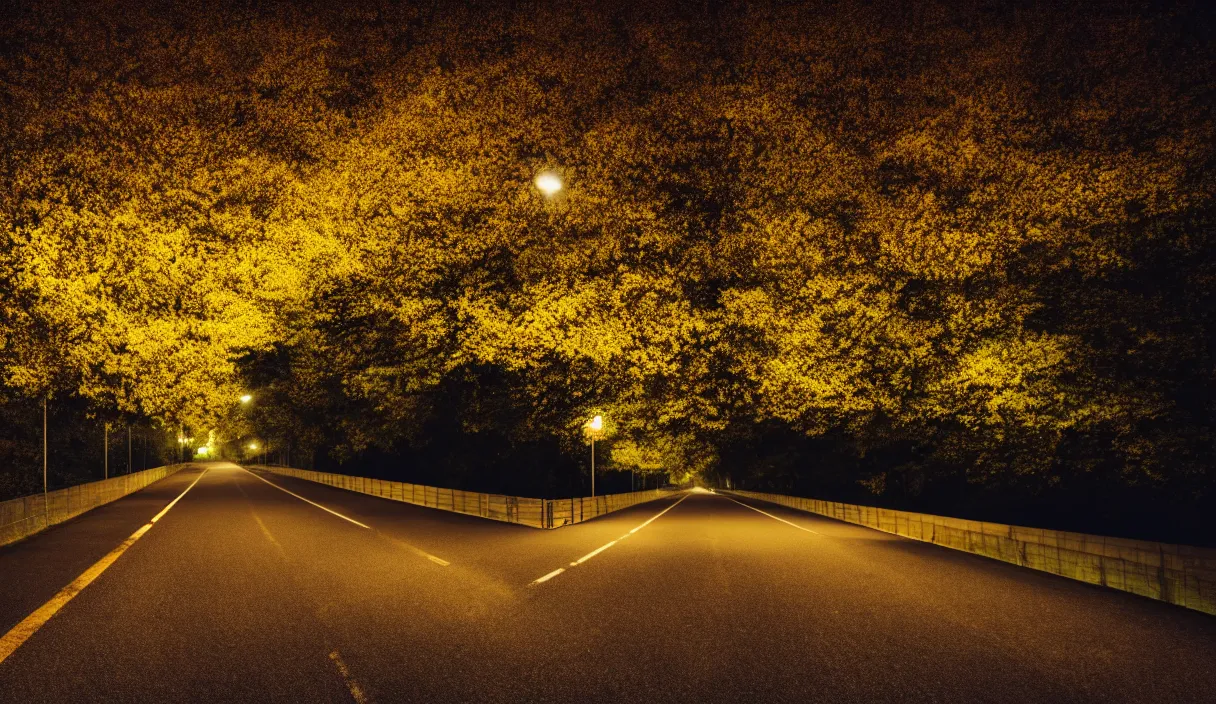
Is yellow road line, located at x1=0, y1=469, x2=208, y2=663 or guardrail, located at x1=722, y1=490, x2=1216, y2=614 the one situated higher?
yellow road line, located at x1=0, y1=469, x2=208, y2=663

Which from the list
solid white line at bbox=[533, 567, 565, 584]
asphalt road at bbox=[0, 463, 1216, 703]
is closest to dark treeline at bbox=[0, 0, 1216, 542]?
asphalt road at bbox=[0, 463, 1216, 703]

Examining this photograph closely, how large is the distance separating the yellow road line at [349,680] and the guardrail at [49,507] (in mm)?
13061

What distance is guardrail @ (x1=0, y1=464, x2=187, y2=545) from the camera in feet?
51.9

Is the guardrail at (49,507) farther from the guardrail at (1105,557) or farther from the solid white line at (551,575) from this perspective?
the guardrail at (1105,557)

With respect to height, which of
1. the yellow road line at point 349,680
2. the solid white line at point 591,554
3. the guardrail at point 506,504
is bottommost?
A: the guardrail at point 506,504

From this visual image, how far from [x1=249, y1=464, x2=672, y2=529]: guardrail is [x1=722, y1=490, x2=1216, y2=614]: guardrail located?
9.86m

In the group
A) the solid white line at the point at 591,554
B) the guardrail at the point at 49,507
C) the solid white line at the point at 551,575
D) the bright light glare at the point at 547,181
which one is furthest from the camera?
the bright light glare at the point at 547,181

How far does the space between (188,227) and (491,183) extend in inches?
323

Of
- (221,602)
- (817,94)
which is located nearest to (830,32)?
(817,94)

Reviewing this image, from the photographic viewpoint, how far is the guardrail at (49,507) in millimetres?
15805

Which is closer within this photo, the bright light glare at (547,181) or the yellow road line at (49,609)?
the yellow road line at (49,609)

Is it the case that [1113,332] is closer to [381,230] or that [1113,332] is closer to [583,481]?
[381,230]

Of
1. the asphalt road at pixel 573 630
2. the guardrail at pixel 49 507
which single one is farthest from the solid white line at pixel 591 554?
the guardrail at pixel 49 507

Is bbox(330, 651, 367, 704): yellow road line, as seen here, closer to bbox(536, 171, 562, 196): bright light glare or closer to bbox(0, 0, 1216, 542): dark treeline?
bbox(0, 0, 1216, 542): dark treeline
